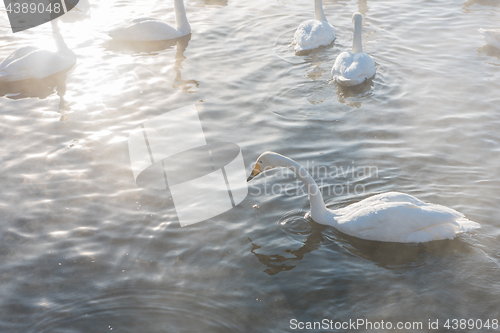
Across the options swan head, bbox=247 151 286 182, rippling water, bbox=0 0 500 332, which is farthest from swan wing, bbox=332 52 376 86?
swan head, bbox=247 151 286 182

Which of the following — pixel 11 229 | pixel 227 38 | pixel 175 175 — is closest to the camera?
pixel 11 229

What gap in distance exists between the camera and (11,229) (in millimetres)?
7254

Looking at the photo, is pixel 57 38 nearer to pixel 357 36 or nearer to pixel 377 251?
pixel 357 36

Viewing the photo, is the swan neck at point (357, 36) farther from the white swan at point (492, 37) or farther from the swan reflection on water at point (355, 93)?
the white swan at point (492, 37)

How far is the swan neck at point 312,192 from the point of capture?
22.8 ft

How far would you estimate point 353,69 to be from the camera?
36.7 feet

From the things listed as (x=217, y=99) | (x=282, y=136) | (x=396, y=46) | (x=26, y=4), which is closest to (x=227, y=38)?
(x=217, y=99)

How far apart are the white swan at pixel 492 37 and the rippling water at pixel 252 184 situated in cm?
33

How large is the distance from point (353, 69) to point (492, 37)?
5.04 meters

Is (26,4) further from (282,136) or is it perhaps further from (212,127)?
(282,136)

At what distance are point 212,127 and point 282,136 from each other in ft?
5.41

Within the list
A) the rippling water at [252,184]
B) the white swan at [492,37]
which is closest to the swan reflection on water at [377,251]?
the rippling water at [252,184]

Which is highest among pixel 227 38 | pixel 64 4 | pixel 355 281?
pixel 64 4

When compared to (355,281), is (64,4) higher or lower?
higher
